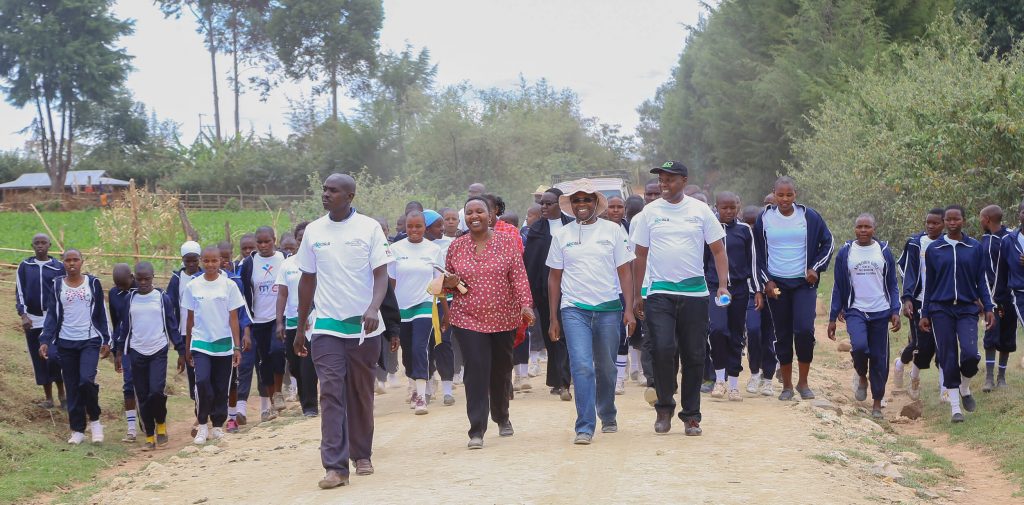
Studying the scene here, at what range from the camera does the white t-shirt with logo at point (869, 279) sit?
1182 cm

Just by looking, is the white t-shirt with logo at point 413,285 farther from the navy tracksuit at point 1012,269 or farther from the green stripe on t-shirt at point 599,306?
the navy tracksuit at point 1012,269

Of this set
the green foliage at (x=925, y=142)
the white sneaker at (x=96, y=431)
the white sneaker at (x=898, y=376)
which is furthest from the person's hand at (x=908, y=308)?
the white sneaker at (x=96, y=431)

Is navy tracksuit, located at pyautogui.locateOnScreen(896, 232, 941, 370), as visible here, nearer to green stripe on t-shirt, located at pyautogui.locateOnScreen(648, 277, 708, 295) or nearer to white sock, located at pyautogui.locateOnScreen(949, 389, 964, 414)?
white sock, located at pyautogui.locateOnScreen(949, 389, 964, 414)

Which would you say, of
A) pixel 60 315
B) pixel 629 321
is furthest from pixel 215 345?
pixel 629 321

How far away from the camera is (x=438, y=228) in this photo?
1298 centimetres

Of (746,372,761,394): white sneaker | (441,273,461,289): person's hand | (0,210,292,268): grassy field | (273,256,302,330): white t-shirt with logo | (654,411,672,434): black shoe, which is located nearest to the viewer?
(441,273,461,289): person's hand

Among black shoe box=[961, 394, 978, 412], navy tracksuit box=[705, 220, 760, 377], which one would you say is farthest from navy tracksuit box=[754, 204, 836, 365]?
black shoe box=[961, 394, 978, 412]

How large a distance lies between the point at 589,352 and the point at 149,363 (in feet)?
17.3

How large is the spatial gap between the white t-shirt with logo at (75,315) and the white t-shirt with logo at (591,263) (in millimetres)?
5668

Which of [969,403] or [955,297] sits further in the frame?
[969,403]

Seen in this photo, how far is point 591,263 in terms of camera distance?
9.30 m

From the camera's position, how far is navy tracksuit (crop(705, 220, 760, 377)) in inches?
469

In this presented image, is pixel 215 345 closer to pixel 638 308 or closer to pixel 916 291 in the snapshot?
pixel 638 308

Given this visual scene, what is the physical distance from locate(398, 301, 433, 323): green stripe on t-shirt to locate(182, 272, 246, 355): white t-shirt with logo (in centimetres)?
171
